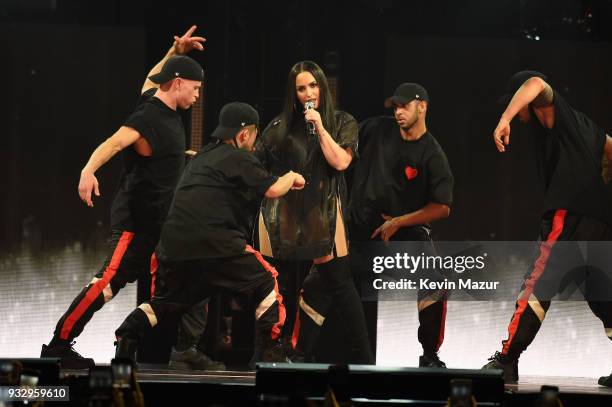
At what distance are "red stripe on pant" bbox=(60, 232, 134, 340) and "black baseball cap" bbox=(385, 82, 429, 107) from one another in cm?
226

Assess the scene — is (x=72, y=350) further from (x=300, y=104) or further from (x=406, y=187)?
(x=406, y=187)

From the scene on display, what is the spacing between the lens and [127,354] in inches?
300

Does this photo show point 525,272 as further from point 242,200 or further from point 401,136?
point 242,200

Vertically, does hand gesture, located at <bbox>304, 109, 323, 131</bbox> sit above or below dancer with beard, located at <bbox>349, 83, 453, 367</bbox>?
above

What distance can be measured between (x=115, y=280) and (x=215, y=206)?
953 millimetres

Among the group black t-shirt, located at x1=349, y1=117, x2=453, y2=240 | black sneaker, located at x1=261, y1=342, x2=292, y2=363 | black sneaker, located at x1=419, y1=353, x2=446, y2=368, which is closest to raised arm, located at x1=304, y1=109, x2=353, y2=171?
black t-shirt, located at x1=349, y1=117, x2=453, y2=240

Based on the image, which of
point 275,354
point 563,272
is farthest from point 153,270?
point 563,272

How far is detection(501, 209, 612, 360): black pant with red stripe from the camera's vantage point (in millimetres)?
7715

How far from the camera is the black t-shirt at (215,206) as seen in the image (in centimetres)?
756

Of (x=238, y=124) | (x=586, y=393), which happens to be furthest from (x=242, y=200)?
(x=586, y=393)

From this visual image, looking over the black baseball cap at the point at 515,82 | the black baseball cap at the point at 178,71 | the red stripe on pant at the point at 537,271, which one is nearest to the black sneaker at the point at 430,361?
the red stripe on pant at the point at 537,271

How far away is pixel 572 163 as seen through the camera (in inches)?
308

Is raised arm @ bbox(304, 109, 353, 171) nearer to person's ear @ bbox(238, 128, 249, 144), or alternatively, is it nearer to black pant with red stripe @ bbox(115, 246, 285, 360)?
person's ear @ bbox(238, 128, 249, 144)

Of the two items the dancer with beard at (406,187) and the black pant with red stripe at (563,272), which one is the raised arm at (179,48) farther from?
the black pant with red stripe at (563,272)
